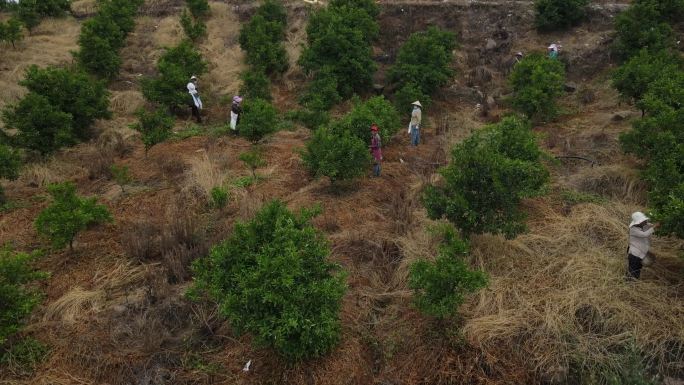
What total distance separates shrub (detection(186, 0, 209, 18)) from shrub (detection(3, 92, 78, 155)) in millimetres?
9741

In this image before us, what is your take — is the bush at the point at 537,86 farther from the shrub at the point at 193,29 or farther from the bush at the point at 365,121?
the shrub at the point at 193,29

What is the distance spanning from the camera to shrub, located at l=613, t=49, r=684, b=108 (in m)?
9.30

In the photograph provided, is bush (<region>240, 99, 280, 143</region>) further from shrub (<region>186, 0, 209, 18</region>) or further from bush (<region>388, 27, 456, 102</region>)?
shrub (<region>186, 0, 209, 18</region>)

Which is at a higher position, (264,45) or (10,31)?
(10,31)

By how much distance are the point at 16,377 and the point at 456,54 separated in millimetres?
13972

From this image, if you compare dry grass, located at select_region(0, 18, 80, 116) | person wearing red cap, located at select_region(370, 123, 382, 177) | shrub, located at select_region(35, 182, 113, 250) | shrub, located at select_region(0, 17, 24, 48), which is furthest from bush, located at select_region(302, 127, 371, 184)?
shrub, located at select_region(0, 17, 24, 48)

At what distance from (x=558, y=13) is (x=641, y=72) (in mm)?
5815

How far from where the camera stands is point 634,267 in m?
5.09

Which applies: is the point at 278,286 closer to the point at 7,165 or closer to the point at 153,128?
the point at 7,165

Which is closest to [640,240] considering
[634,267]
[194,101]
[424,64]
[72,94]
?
[634,267]

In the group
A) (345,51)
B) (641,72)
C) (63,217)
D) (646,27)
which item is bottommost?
(641,72)

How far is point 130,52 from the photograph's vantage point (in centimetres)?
1630

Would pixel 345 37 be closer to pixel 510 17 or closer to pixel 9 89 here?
pixel 510 17

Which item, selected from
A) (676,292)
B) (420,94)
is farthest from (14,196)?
(676,292)
